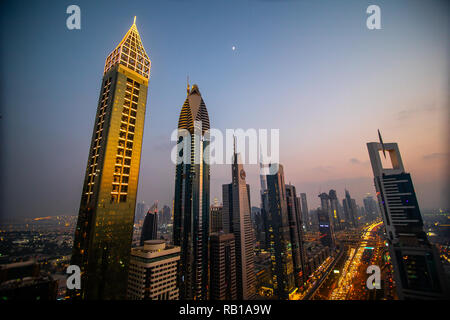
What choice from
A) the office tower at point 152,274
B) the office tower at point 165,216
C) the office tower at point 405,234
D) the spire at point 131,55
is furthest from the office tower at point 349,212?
the spire at point 131,55

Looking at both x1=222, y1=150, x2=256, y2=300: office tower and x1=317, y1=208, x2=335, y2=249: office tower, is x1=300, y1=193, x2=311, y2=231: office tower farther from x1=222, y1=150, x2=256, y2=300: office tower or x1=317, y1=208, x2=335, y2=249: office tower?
x1=222, y1=150, x2=256, y2=300: office tower

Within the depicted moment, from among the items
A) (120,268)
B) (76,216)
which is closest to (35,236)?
(76,216)

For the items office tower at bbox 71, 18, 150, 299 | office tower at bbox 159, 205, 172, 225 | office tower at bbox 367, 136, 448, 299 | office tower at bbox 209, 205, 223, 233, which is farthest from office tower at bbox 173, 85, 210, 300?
office tower at bbox 159, 205, 172, 225

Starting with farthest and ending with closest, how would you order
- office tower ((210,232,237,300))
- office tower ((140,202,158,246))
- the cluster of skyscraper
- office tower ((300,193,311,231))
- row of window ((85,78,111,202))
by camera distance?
office tower ((300,193,311,231)), office tower ((140,202,158,246)), office tower ((210,232,237,300)), row of window ((85,78,111,202)), the cluster of skyscraper

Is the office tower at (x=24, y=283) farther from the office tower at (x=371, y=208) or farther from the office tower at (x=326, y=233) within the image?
Result: the office tower at (x=371, y=208)

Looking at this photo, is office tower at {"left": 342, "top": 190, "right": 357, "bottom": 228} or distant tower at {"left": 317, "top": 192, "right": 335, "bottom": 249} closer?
distant tower at {"left": 317, "top": 192, "right": 335, "bottom": 249}

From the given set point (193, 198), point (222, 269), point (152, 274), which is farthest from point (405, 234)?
point (193, 198)

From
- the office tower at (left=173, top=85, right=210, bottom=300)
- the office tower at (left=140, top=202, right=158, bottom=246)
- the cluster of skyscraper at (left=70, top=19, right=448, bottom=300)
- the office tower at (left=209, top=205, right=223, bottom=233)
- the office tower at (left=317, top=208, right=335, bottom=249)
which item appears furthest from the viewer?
the office tower at (left=317, top=208, right=335, bottom=249)
